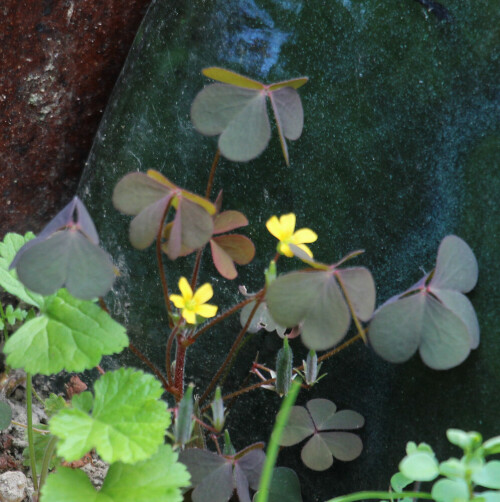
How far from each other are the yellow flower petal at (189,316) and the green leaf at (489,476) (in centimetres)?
46

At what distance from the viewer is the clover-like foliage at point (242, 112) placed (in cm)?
107

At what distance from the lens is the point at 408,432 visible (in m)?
1.20

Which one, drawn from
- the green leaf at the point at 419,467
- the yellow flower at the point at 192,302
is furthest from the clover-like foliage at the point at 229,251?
the green leaf at the point at 419,467

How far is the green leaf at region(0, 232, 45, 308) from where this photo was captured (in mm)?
1149

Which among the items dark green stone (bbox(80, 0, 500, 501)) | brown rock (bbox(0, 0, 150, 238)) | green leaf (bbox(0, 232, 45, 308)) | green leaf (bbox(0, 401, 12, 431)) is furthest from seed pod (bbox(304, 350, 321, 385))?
brown rock (bbox(0, 0, 150, 238))

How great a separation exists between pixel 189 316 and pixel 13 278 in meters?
0.35

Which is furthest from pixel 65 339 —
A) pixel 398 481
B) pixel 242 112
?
pixel 398 481

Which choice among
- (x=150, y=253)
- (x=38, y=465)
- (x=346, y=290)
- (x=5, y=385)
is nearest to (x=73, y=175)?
(x=150, y=253)

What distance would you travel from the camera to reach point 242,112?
3.58 ft

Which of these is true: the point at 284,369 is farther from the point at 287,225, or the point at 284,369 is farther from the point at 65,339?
the point at 65,339

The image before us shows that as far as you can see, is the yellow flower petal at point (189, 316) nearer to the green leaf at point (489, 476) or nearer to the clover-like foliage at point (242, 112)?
the clover-like foliage at point (242, 112)

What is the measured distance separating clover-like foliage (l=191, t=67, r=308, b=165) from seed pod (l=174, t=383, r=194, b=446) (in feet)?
1.24

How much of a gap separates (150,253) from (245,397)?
→ 386 mm

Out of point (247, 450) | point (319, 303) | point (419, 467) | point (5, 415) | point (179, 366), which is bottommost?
point (5, 415)
